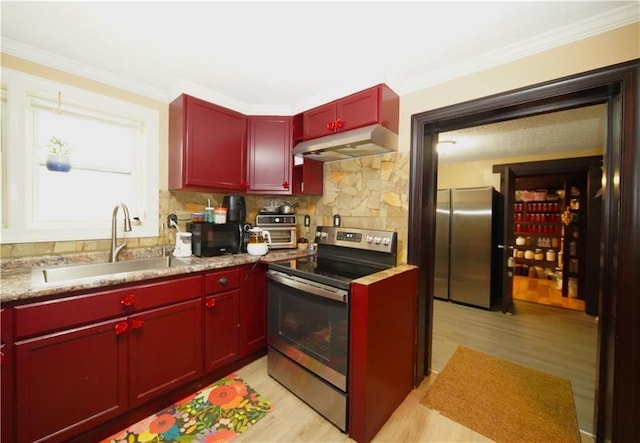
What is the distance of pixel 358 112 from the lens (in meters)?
2.01

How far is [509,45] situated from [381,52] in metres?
0.76

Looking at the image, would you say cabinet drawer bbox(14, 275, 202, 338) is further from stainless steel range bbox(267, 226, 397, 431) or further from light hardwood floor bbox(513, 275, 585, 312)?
light hardwood floor bbox(513, 275, 585, 312)

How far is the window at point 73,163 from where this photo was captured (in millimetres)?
1663

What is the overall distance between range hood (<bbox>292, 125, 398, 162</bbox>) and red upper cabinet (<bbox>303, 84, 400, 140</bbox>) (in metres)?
0.08

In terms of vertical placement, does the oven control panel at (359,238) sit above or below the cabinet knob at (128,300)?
above

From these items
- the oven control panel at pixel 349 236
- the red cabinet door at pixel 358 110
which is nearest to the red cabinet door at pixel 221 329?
the oven control panel at pixel 349 236

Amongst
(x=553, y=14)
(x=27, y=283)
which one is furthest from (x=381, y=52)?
(x=27, y=283)

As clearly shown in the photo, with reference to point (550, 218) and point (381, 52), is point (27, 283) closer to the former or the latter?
point (381, 52)

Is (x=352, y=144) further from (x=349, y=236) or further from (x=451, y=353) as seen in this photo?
(x=451, y=353)

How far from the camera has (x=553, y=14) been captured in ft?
4.37

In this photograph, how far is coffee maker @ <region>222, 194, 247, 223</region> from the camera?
2.46m

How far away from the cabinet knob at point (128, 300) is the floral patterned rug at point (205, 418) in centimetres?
75

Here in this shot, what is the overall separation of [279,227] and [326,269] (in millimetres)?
898

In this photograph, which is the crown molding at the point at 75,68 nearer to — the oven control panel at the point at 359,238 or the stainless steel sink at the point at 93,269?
the stainless steel sink at the point at 93,269
